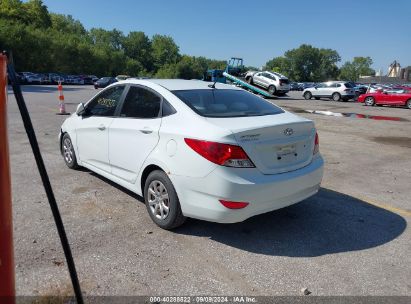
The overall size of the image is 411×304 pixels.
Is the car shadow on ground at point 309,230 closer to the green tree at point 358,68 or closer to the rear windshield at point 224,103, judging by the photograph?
the rear windshield at point 224,103

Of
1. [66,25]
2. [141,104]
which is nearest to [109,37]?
[66,25]

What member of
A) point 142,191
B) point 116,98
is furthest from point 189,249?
point 116,98

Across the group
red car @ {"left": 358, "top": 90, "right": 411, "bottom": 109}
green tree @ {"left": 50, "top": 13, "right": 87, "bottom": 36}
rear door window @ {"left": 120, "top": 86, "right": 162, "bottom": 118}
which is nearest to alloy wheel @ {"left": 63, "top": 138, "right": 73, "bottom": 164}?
rear door window @ {"left": 120, "top": 86, "right": 162, "bottom": 118}

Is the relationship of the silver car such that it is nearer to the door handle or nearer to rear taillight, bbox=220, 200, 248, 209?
the door handle

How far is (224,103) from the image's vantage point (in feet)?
14.5

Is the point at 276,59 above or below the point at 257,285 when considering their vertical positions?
above

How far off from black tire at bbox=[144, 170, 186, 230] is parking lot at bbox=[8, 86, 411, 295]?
121 millimetres

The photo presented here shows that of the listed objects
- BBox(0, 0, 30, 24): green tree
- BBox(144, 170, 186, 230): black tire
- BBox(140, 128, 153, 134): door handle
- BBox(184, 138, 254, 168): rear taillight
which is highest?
BBox(0, 0, 30, 24): green tree

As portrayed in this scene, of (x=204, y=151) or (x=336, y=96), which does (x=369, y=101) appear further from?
(x=204, y=151)

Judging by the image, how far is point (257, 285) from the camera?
10.2 ft

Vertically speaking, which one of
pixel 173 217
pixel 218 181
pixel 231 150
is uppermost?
pixel 231 150

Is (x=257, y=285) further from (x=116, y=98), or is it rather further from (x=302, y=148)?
(x=116, y=98)

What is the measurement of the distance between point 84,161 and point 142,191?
166cm

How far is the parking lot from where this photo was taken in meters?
3.10
